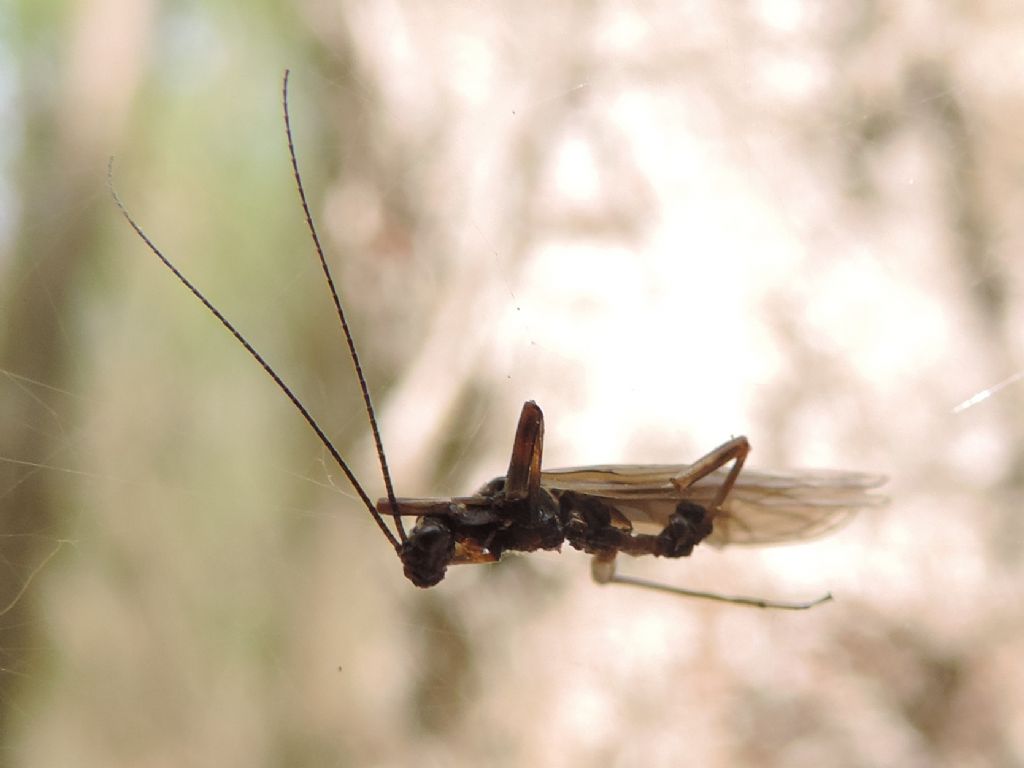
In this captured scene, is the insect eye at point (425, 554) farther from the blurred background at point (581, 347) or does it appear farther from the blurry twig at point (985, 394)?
the blurry twig at point (985, 394)

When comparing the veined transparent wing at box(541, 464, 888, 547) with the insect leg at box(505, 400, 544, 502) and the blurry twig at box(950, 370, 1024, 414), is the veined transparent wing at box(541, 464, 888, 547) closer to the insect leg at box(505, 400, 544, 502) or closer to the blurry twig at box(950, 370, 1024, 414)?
the insect leg at box(505, 400, 544, 502)

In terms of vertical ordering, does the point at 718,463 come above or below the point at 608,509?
above

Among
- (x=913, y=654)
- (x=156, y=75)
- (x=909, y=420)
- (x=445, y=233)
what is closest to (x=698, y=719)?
(x=913, y=654)

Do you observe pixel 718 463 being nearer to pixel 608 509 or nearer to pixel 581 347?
pixel 608 509

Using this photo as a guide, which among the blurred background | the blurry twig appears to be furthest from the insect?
the blurry twig

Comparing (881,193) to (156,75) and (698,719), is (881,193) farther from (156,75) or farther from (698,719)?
(156,75)

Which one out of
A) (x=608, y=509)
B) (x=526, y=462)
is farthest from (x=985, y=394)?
(x=526, y=462)
